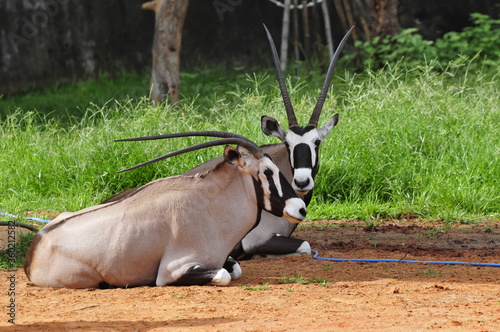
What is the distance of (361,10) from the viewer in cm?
1385

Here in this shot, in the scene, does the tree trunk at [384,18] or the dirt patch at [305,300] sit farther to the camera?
the tree trunk at [384,18]

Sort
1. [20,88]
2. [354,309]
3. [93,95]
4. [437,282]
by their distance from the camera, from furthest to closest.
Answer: [20,88] → [93,95] → [437,282] → [354,309]

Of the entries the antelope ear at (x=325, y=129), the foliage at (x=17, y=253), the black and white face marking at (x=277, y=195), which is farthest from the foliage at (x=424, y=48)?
the black and white face marking at (x=277, y=195)

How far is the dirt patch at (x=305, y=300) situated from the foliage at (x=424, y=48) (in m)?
6.83

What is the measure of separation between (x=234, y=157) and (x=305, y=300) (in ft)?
3.71

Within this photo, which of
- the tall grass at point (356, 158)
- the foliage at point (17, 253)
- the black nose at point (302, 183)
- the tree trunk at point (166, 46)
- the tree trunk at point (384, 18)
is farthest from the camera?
the tree trunk at point (384, 18)

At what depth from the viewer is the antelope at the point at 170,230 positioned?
4941 mm

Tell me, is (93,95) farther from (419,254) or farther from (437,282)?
(437,282)

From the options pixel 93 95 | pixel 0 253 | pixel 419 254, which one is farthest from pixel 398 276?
pixel 93 95

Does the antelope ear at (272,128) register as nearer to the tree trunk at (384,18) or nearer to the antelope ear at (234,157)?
the antelope ear at (234,157)

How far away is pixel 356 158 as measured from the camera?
864 centimetres

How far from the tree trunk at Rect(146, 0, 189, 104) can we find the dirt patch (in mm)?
5373

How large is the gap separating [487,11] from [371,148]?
6.89 metres

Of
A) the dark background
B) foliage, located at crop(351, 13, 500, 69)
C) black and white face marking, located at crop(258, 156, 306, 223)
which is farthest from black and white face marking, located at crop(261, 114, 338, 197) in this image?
the dark background
